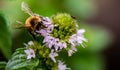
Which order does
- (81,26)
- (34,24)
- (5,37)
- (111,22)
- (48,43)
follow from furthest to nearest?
(111,22) → (81,26) → (5,37) → (34,24) → (48,43)

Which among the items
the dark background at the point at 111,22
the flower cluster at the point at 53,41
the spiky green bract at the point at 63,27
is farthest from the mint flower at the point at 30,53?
the dark background at the point at 111,22

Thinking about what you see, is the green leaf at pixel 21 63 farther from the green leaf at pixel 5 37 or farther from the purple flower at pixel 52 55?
the green leaf at pixel 5 37

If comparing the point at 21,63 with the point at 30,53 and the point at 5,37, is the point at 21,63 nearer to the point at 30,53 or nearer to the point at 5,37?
the point at 30,53

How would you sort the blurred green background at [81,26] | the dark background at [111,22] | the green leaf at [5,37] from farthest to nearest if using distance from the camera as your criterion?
the dark background at [111,22] < the blurred green background at [81,26] < the green leaf at [5,37]

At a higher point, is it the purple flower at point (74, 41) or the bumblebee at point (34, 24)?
the bumblebee at point (34, 24)

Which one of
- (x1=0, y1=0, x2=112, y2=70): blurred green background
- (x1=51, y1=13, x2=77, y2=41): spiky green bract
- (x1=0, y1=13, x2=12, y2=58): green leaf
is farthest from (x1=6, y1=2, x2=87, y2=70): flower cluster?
(x1=0, y1=0, x2=112, y2=70): blurred green background

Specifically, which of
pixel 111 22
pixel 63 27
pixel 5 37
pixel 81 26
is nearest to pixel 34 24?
pixel 63 27
